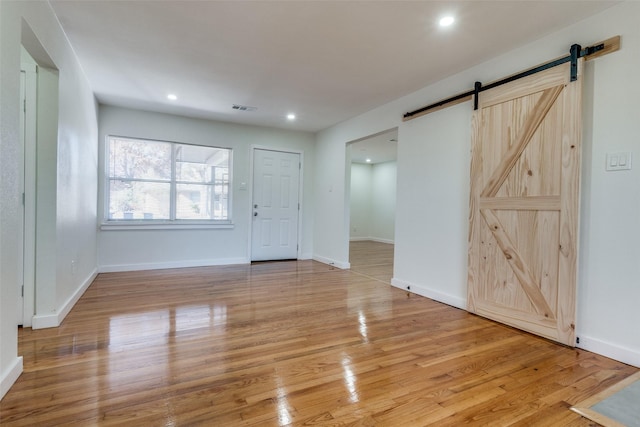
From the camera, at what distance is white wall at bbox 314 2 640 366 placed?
2199mm

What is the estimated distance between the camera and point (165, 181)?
5.17 metres

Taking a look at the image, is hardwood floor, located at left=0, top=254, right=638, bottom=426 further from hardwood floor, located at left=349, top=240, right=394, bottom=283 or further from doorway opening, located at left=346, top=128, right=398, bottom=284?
doorway opening, located at left=346, top=128, right=398, bottom=284

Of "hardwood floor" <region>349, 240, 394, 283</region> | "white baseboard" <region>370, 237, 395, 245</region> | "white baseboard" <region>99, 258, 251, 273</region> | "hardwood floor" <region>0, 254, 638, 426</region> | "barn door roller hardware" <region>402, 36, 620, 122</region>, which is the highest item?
"barn door roller hardware" <region>402, 36, 620, 122</region>

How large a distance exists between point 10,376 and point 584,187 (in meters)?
3.95

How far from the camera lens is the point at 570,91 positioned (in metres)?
2.44

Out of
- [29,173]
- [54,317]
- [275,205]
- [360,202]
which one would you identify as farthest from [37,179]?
[360,202]

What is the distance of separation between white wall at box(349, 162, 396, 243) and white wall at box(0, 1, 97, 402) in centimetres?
710

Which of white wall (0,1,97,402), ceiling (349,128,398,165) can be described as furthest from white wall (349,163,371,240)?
white wall (0,1,97,402)

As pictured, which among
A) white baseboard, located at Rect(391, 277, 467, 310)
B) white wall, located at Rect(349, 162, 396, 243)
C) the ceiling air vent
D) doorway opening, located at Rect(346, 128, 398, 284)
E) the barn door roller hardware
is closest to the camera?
the barn door roller hardware

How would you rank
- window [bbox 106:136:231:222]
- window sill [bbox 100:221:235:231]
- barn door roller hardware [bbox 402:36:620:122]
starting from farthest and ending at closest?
window [bbox 106:136:231:222] < window sill [bbox 100:221:235:231] < barn door roller hardware [bbox 402:36:620:122]

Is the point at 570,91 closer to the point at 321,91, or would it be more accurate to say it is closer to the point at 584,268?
the point at 584,268

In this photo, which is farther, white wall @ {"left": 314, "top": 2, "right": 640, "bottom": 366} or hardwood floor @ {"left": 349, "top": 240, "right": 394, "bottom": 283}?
hardwood floor @ {"left": 349, "top": 240, "right": 394, "bottom": 283}

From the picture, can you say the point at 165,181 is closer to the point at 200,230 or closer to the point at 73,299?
the point at 200,230

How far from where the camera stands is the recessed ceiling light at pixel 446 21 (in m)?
2.43
